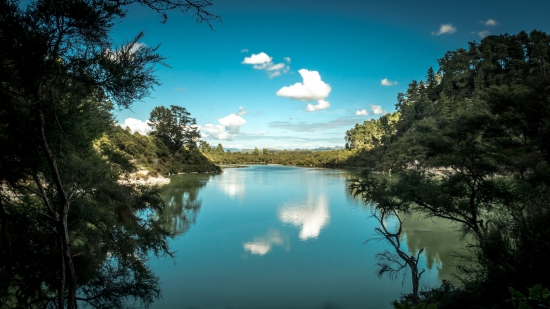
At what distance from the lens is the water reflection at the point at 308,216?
44.3 feet

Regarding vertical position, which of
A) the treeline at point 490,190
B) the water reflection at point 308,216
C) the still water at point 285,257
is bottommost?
the still water at point 285,257

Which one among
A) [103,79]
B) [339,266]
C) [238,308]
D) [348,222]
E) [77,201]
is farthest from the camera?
[348,222]

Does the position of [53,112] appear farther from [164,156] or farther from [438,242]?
[164,156]

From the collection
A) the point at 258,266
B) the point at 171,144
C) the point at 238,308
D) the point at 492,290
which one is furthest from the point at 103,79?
the point at 171,144

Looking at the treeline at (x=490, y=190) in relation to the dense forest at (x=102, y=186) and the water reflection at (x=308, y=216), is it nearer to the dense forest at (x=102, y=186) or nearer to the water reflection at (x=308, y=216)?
the dense forest at (x=102, y=186)

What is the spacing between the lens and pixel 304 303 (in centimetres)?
739

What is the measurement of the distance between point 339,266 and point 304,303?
8.57ft

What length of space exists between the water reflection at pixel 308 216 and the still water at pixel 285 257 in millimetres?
46

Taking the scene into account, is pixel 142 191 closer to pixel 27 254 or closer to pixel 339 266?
pixel 27 254

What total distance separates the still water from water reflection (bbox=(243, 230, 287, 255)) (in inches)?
1.5

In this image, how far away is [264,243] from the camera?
1193cm

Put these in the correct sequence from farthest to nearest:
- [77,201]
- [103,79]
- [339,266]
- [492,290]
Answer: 1. [339,266]
2. [77,201]
3. [492,290]
4. [103,79]

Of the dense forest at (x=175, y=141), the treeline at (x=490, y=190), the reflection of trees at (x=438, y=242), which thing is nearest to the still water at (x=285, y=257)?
the reflection of trees at (x=438, y=242)

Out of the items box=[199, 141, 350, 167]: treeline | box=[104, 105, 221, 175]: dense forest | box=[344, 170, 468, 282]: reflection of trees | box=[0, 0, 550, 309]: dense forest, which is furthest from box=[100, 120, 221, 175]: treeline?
box=[344, 170, 468, 282]: reflection of trees
